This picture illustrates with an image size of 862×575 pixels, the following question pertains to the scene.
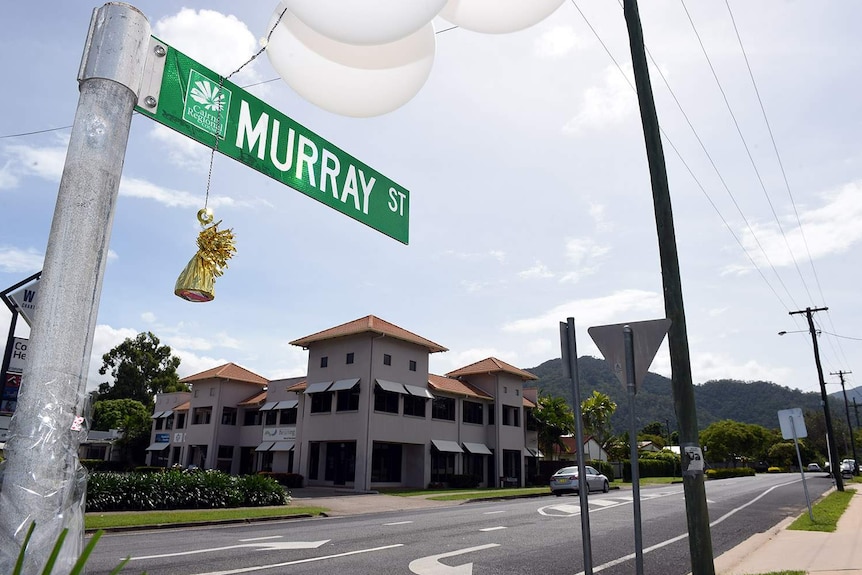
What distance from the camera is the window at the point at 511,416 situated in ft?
134

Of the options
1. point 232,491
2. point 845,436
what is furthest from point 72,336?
point 845,436

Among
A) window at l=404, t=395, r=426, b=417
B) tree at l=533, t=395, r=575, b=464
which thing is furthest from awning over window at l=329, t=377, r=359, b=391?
tree at l=533, t=395, r=575, b=464

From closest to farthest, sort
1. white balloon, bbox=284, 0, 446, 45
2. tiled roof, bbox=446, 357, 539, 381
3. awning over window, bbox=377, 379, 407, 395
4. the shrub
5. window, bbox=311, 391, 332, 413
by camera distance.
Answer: white balloon, bbox=284, 0, 446, 45 → awning over window, bbox=377, 379, 407, 395 → window, bbox=311, 391, 332, 413 → tiled roof, bbox=446, 357, 539, 381 → the shrub

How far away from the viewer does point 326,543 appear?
11156 mm

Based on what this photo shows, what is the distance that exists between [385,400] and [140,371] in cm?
5216

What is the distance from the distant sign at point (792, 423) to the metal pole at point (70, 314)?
16505mm

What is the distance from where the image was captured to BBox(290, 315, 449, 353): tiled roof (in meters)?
32.0

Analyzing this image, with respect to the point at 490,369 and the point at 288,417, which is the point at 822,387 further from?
the point at 288,417

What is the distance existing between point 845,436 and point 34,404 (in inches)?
4916

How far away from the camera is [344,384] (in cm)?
3170

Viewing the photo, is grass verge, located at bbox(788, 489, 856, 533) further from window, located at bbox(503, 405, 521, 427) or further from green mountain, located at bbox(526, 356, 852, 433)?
green mountain, located at bbox(526, 356, 852, 433)

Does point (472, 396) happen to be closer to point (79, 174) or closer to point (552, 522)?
point (552, 522)

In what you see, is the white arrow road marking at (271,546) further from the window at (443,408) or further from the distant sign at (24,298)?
the window at (443,408)

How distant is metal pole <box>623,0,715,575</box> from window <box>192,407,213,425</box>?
133 feet
